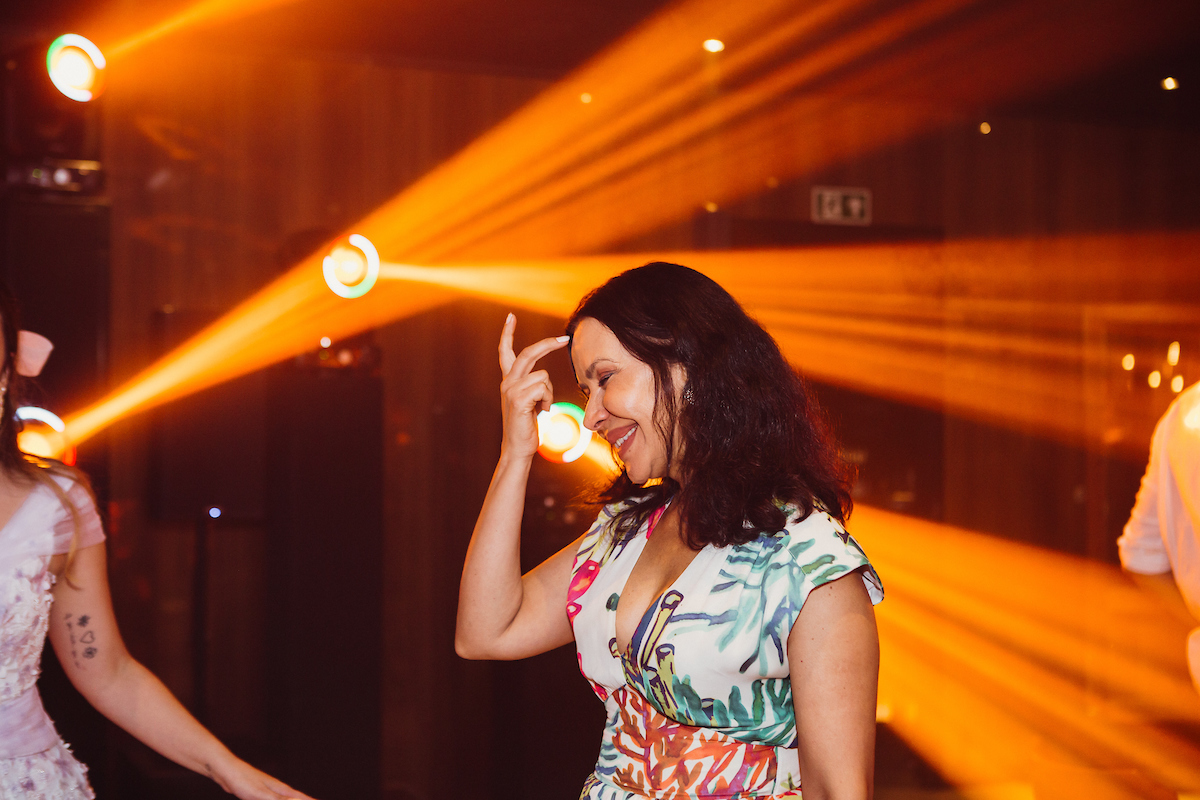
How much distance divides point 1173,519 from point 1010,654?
3278mm

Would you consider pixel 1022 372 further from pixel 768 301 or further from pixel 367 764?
pixel 367 764

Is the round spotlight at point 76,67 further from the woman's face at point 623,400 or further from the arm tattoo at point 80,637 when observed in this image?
the woman's face at point 623,400

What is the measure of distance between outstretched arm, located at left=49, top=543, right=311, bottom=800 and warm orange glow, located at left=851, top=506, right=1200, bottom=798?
369 centimetres

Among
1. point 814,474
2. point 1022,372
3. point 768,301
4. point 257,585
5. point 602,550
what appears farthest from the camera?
point 1022,372

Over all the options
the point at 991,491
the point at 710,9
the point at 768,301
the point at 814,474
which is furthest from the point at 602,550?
the point at 991,491

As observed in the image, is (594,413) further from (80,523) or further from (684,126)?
(684,126)

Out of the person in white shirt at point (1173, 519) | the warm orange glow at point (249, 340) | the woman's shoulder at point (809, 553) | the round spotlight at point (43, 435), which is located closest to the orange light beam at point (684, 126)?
the warm orange glow at point (249, 340)

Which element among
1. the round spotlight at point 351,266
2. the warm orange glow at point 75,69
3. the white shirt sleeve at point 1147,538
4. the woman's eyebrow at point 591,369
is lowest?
the white shirt sleeve at point 1147,538

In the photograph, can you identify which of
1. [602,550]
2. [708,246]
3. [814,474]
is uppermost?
[708,246]

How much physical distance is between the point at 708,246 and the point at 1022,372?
72.4 inches

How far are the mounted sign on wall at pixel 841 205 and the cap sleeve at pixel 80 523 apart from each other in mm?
3946

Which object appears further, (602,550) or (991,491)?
(991,491)

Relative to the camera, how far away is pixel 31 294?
3.11 m

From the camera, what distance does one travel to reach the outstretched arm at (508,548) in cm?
144
